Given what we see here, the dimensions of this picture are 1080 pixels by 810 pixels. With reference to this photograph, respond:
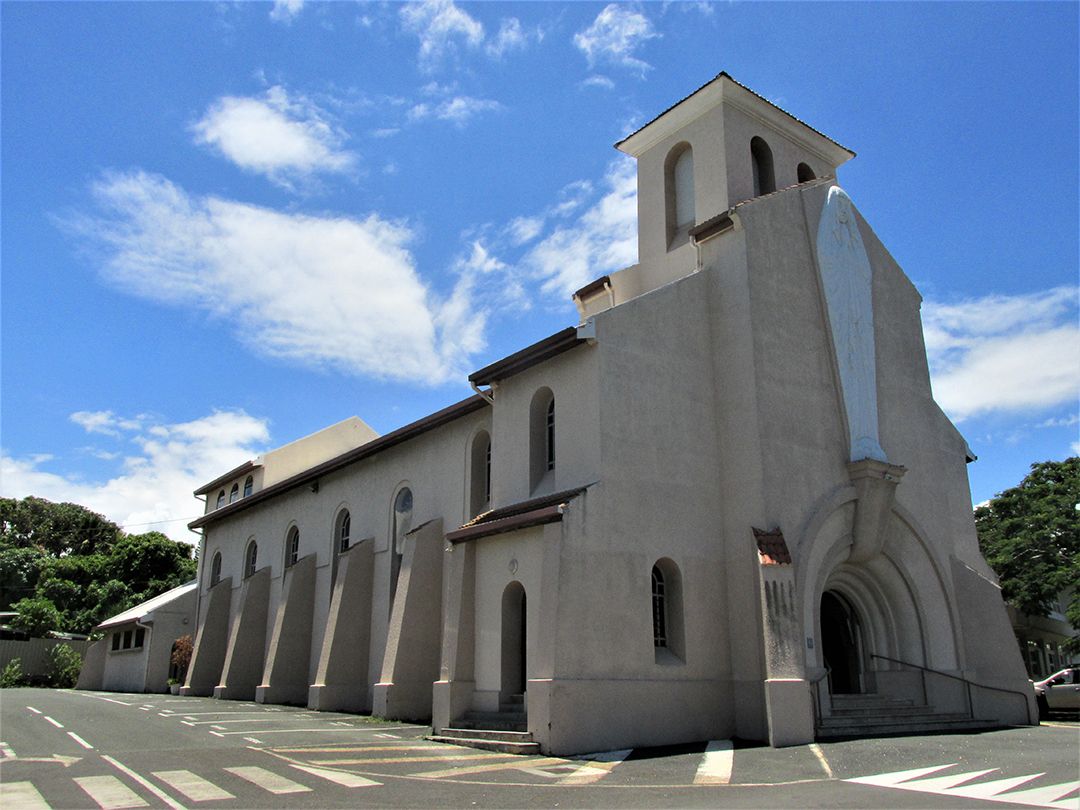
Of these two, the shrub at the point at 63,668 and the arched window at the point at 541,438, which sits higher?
the arched window at the point at 541,438

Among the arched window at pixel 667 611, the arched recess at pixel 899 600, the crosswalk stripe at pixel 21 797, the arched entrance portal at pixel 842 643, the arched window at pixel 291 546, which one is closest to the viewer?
the crosswalk stripe at pixel 21 797

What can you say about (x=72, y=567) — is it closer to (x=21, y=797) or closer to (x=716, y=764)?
(x=21, y=797)

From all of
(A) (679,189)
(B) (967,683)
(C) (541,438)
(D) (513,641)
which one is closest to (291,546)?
(C) (541,438)

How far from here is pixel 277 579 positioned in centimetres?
2967

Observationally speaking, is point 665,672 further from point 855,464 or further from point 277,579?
point 277,579

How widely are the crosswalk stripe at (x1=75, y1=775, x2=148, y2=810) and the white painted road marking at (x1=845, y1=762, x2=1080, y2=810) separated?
27.0 ft

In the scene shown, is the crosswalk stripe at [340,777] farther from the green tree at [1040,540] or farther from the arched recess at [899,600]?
the green tree at [1040,540]

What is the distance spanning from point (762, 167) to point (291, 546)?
776 inches

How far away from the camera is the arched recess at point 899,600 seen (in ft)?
→ 59.8

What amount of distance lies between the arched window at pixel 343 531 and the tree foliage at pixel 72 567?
2735 centimetres

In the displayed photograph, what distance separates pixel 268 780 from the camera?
34.3 feet

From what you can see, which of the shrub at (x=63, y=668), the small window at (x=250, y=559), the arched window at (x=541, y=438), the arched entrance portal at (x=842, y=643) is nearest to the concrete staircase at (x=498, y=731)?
the arched window at (x=541, y=438)

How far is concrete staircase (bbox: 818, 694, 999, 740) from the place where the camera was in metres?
15.3

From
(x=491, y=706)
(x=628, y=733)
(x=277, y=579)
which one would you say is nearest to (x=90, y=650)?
(x=277, y=579)
